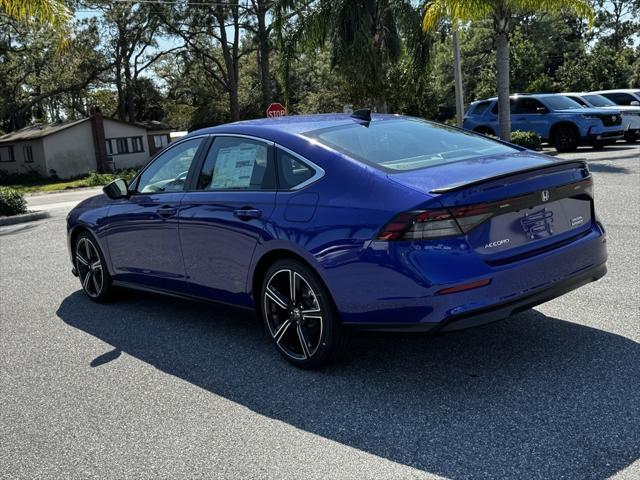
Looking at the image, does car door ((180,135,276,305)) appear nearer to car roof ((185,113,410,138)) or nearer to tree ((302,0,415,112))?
car roof ((185,113,410,138))

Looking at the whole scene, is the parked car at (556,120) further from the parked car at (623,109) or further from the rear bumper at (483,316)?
the rear bumper at (483,316)

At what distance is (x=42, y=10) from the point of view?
15.0 m

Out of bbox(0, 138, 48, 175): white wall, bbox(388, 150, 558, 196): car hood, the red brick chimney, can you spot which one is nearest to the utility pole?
bbox(388, 150, 558, 196): car hood

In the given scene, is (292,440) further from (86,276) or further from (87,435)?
(86,276)

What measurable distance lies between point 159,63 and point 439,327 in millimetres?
59469

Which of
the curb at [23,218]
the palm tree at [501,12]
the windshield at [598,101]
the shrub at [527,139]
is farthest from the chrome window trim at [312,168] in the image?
the windshield at [598,101]

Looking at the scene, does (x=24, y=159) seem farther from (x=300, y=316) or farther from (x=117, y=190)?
(x=300, y=316)

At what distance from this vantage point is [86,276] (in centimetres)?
674

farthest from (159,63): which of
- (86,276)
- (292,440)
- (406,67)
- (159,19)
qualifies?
(292,440)

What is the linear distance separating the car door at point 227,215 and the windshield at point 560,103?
59.0 feet

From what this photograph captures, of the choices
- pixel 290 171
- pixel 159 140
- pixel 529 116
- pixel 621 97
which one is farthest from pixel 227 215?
pixel 159 140

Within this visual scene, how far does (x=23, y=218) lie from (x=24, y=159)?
32.8 meters

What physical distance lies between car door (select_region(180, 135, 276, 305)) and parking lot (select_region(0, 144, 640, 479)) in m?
0.54

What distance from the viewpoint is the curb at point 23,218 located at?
15.2 m
